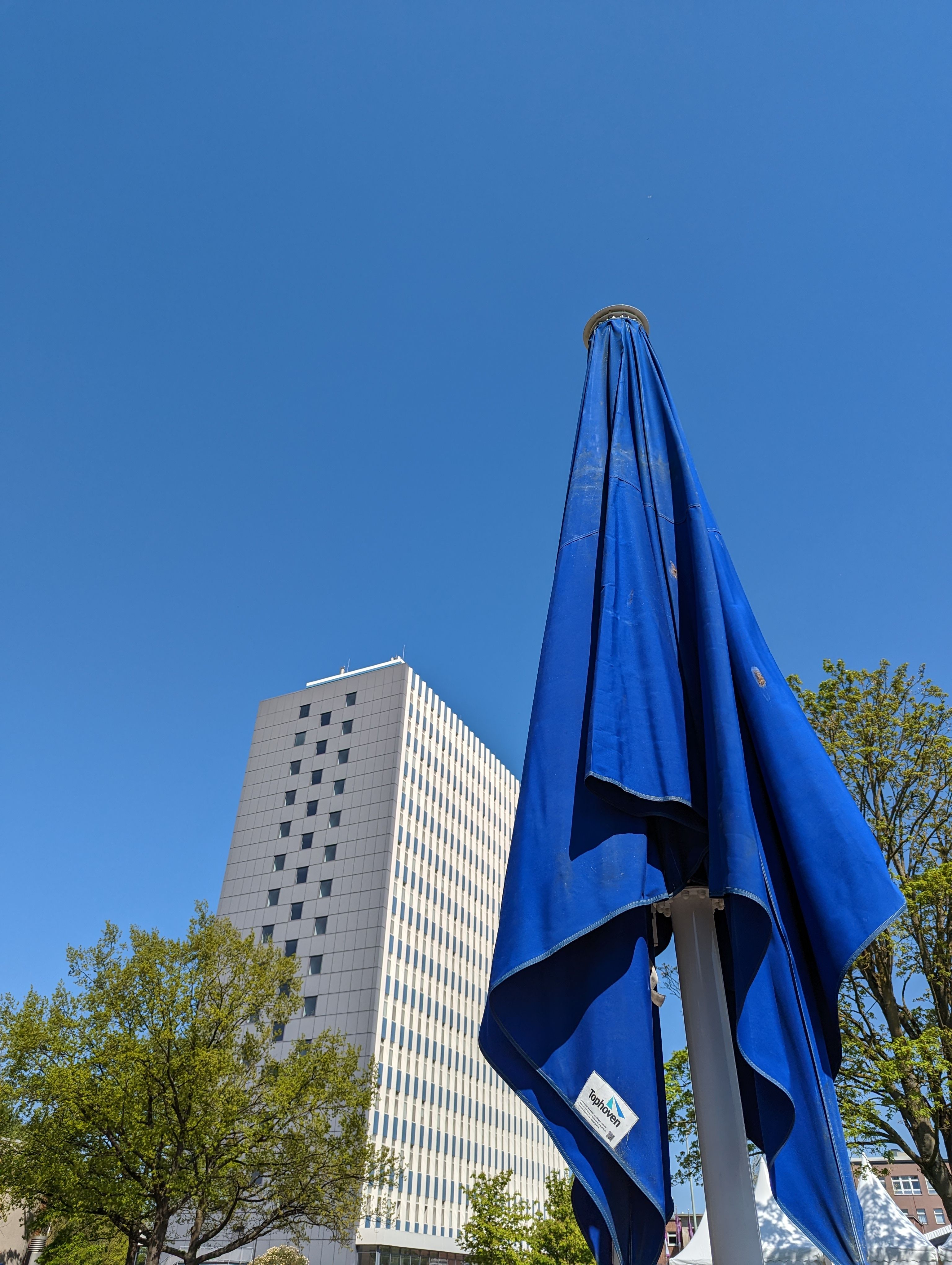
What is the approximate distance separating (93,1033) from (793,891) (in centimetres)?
2358

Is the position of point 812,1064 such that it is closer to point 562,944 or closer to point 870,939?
point 870,939

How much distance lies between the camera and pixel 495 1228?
34.4 metres

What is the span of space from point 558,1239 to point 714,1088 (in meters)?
39.6

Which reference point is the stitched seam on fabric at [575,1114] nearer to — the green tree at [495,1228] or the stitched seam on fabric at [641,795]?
the stitched seam on fabric at [641,795]

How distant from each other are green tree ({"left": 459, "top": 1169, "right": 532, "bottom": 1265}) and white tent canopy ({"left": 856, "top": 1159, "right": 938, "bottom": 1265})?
25.7 m

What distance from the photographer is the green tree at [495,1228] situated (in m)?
33.8

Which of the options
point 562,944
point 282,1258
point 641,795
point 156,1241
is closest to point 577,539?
point 641,795

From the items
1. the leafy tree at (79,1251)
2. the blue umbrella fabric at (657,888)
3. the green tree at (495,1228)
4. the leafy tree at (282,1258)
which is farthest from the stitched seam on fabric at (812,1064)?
the leafy tree at (282,1258)

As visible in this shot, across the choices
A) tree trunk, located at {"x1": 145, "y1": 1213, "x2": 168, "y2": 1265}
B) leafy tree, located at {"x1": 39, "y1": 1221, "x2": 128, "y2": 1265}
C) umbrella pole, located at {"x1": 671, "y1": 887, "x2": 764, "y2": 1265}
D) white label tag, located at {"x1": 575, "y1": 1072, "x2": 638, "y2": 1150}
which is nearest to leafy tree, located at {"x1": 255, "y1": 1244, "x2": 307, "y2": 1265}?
leafy tree, located at {"x1": 39, "y1": 1221, "x2": 128, "y2": 1265}

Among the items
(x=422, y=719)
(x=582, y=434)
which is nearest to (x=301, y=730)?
(x=422, y=719)

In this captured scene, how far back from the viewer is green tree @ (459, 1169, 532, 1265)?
111 ft

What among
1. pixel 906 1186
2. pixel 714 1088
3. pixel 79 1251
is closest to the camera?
pixel 714 1088

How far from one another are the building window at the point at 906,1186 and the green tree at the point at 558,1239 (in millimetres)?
55779

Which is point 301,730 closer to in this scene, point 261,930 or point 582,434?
point 261,930
